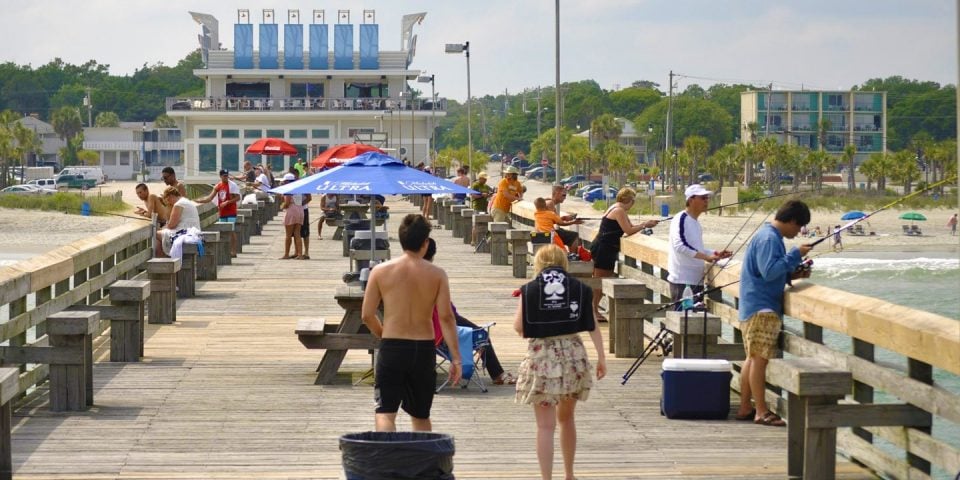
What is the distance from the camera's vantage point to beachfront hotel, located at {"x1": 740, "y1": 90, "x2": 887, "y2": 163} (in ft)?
559

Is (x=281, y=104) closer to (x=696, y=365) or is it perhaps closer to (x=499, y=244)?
(x=499, y=244)

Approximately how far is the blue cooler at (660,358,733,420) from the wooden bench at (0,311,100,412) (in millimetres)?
4143

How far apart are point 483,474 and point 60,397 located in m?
3.58

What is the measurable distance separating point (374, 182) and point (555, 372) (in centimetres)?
762

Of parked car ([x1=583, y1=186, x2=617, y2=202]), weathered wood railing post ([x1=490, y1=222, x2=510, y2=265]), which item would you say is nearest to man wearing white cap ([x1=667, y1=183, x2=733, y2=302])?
weathered wood railing post ([x1=490, y1=222, x2=510, y2=265])

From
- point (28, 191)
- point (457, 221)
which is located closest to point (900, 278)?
point (457, 221)

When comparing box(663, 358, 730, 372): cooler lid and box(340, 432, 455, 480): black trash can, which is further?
box(663, 358, 730, 372): cooler lid

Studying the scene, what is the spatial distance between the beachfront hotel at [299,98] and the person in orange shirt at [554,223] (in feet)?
240

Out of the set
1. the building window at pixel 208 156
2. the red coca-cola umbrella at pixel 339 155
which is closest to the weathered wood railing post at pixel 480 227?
the red coca-cola umbrella at pixel 339 155

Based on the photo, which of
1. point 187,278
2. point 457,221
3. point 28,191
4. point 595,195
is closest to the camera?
point 187,278

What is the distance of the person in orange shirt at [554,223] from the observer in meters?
19.2

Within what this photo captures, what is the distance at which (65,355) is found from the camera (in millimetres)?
11094

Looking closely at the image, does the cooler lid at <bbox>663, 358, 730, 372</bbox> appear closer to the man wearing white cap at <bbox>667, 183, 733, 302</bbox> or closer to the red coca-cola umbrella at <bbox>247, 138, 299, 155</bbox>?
the man wearing white cap at <bbox>667, 183, 733, 302</bbox>

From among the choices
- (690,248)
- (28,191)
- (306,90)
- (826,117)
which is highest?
(826,117)
